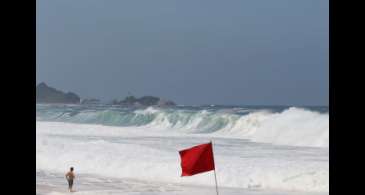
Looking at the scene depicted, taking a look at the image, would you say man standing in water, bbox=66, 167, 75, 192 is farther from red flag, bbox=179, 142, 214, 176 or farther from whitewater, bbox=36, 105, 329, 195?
red flag, bbox=179, 142, 214, 176

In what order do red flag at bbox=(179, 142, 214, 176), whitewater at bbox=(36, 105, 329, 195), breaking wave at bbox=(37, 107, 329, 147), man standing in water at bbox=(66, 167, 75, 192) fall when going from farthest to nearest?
breaking wave at bbox=(37, 107, 329, 147) → whitewater at bbox=(36, 105, 329, 195) → man standing in water at bbox=(66, 167, 75, 192) → red flag at bbox=(179, 142, 214, 176)

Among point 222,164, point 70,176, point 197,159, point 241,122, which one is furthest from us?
point 241,122

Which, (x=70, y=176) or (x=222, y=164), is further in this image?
(x=222, y=164)

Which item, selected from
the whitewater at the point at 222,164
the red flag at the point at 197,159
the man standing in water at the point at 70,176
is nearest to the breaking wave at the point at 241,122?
the whitewater at the point at 222,164

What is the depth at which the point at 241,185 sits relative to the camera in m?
20.2

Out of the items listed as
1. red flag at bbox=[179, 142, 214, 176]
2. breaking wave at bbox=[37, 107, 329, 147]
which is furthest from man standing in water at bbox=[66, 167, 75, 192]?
breaking wave at bbox=[37, 107, 329, 147]

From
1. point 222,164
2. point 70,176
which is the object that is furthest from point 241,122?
point 70,176

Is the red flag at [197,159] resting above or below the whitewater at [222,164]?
above

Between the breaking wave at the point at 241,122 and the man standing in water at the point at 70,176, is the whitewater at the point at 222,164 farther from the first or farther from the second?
the man standing in water at the point at 70,176

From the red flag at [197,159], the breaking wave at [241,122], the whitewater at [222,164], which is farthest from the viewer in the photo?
the breaking wave at [241,122]

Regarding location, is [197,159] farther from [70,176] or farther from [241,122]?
[241,122]
